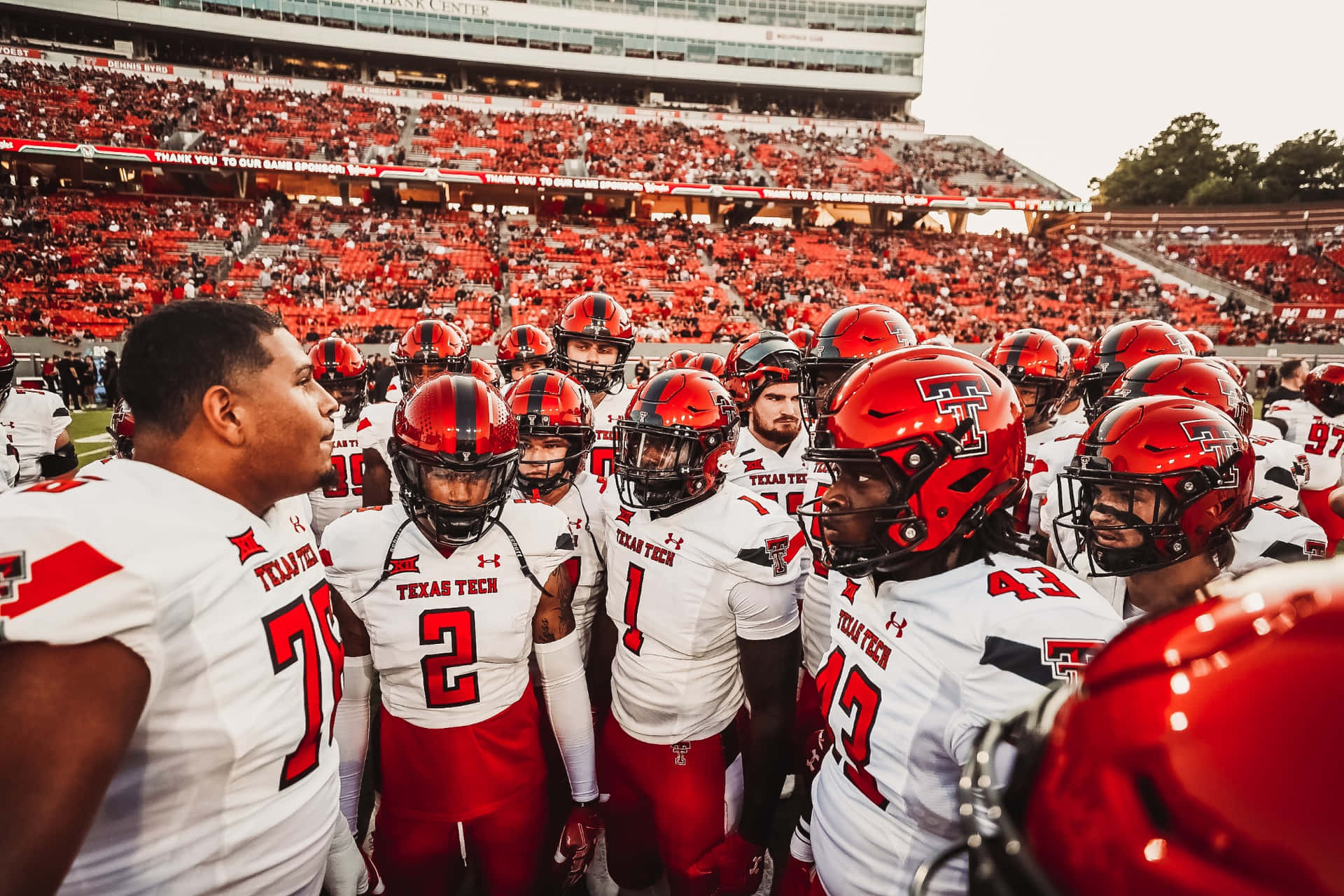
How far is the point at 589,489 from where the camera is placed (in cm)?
447

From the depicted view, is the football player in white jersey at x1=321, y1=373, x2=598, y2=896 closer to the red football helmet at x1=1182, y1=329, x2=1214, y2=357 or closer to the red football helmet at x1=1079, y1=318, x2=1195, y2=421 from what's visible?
the red football helmet at x1=1079, y1=318, x2=1195, y2=421

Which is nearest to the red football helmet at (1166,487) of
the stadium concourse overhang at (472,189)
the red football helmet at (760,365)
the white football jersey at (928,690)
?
the white football jersey at (928,690)

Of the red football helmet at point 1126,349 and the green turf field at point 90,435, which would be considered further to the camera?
the green turf field at point 90,435

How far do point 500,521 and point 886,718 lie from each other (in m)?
1.72

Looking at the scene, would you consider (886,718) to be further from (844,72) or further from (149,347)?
(844,72)

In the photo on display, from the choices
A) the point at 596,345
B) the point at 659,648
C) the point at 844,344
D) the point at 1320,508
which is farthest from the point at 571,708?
the point at 1320,508

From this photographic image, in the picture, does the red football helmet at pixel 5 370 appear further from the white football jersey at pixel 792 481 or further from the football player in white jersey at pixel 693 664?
the white football jersey at pixel 792 481

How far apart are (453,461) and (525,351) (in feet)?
17.2

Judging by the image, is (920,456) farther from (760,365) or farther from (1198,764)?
(760,365)

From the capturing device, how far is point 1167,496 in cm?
261

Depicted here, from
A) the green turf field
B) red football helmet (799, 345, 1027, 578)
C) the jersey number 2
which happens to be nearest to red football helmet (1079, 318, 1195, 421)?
red football helmet (799, 345, 1027, 578)

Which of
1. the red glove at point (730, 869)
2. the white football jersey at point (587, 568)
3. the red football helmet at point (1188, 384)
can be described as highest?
the red football helmet at point (1188, 384)

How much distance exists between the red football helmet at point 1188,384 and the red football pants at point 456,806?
345 centimetres

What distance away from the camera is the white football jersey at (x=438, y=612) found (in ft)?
8.77
